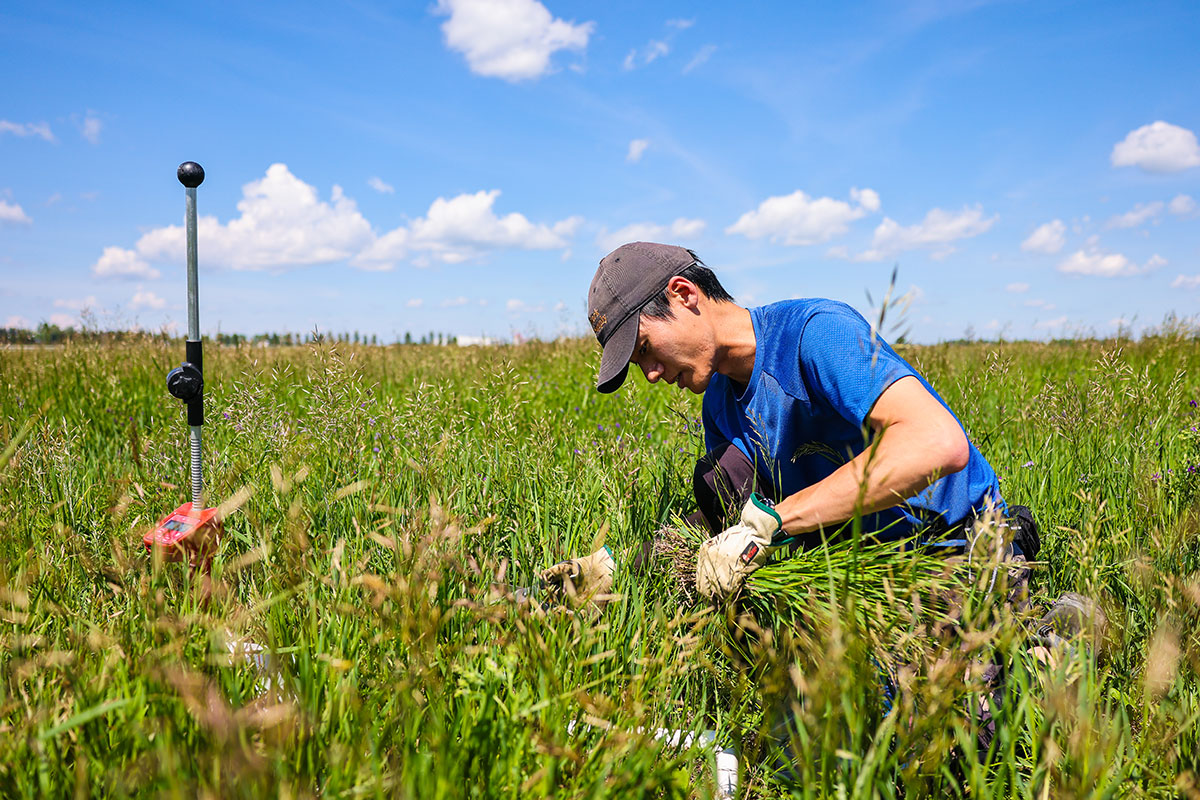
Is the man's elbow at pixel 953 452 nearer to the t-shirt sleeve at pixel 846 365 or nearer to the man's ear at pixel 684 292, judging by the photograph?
the t-shirt sleeve at pixel 846 365

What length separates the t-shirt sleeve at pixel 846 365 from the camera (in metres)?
1.96

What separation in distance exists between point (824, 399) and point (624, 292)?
0.72 metres

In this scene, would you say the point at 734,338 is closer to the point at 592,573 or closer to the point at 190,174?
the point at 592,573

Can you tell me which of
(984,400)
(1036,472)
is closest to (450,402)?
(1036,472)

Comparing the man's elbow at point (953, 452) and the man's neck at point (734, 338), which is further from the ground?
the man's neck at point (734, 338)

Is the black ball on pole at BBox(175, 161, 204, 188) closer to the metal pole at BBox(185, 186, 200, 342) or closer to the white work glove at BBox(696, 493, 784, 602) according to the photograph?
the metal pole at BBox(185, 186, 200, 342)

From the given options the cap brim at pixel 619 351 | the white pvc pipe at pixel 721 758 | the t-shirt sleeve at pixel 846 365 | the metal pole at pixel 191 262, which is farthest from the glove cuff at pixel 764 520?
the metal pole at pixel 191 262

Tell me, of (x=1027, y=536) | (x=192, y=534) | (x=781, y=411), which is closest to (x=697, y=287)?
(x=781, y=411)

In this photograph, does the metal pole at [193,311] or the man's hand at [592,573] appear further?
the metal pole at [193,311]

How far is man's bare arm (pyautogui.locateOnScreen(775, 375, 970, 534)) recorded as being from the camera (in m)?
1.82

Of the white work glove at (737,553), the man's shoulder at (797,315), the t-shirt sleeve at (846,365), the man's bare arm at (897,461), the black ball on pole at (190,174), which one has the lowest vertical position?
the white work glove at (737,553)

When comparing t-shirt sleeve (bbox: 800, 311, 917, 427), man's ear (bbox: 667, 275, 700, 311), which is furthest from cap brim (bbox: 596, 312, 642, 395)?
t-shirt sleeve (bbox: 800, 311, 917, 427)

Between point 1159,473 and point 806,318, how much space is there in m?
2.19

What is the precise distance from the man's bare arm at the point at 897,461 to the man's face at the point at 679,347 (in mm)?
594
